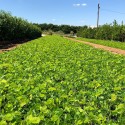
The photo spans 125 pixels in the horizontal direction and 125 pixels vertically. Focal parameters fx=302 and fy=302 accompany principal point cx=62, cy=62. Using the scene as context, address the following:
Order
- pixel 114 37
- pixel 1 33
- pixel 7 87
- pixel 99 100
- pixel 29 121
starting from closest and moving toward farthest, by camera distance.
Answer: pixel 29 121
pixel 99 100
pixel 7 87
pixel 1 33
pixel 114 37

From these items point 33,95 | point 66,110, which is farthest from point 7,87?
point 66,110

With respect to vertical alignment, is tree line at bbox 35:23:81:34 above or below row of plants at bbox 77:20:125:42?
below

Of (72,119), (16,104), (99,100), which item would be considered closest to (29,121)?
(72,119)

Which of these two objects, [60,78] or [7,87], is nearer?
[7,87]

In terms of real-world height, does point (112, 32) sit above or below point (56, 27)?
above

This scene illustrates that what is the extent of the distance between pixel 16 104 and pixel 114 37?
47817 millimetres

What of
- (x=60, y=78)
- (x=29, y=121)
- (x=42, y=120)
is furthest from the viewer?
(x=60, y=78)

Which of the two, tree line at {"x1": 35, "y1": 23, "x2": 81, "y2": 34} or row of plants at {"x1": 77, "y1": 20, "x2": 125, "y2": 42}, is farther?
tree line at {"x1": 35, "y1": 23, "x2": 81, "y2": 34}

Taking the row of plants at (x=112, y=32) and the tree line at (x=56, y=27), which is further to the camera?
the tree line at (x=56, y=27)

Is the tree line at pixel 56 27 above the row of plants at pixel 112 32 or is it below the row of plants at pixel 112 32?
below

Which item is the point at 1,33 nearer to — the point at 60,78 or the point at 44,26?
the point at 60,78

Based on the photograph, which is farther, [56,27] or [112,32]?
[56,27]

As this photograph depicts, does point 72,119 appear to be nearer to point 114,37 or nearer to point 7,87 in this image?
point 7,87

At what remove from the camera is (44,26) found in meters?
155
